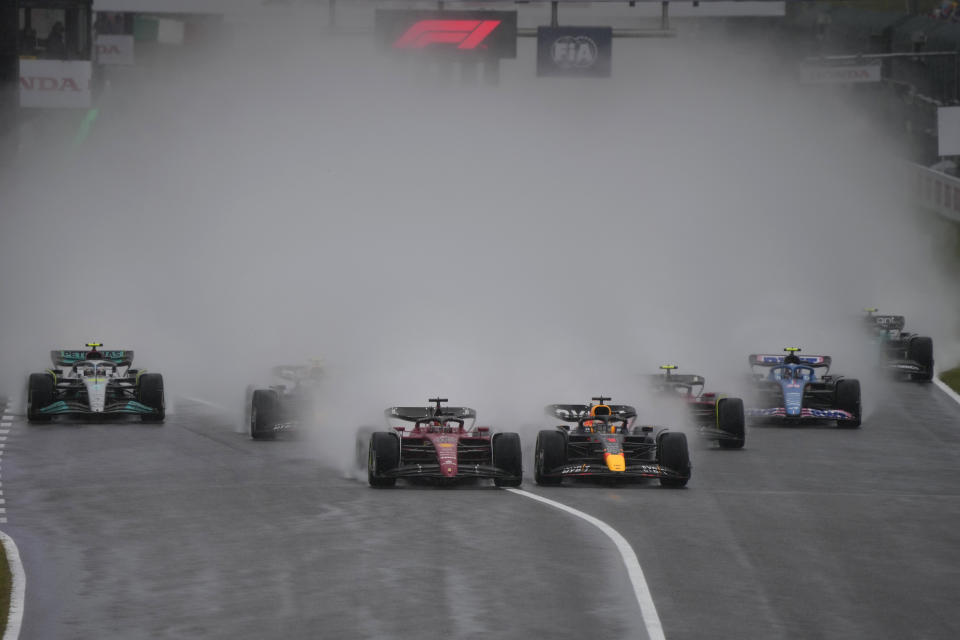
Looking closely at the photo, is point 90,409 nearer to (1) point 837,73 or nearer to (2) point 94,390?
(2) point 94,390

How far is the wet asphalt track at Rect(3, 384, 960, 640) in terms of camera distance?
1609 cm

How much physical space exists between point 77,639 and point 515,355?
3462 centimetres

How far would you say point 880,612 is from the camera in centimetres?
1650


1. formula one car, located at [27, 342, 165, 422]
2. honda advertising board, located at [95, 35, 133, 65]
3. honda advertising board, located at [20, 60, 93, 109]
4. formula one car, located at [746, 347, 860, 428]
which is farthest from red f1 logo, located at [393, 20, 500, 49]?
honda advertising board, located at [95, 35, 133, 65]

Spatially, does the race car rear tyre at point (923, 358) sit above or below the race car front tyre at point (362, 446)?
above

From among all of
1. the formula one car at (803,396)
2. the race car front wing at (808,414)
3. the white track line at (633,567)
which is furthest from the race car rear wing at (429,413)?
the formula one car at (803,396)

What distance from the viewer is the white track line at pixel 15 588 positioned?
15898mm

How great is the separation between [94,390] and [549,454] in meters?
11.7

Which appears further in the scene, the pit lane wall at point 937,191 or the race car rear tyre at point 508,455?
the pit lane wall at point 937,191

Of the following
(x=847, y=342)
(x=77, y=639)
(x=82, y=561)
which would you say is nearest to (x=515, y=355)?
(x=847, y=342)

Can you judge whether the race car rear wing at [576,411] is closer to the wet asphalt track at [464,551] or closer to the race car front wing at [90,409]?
the wet asphalt track at [464,551]

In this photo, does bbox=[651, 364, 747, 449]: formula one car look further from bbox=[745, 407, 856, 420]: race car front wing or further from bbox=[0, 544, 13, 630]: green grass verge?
bbox=[0, 544, 13, 630]: green grass verge

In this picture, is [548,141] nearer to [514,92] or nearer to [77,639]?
[514,92]

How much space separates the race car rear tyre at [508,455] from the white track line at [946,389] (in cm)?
1785
